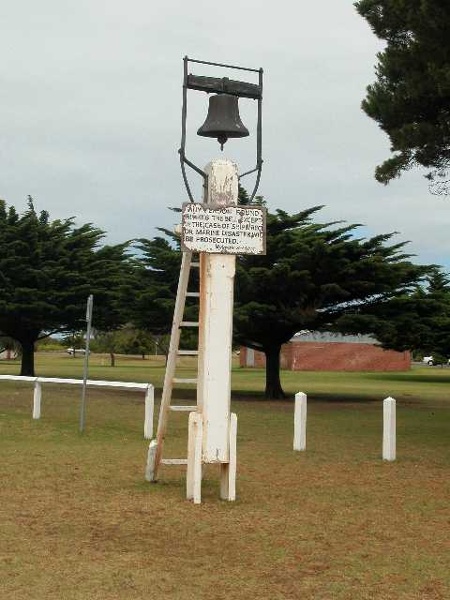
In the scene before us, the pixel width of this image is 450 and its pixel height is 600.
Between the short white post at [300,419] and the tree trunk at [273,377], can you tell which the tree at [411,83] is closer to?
the short white post at [300,419]

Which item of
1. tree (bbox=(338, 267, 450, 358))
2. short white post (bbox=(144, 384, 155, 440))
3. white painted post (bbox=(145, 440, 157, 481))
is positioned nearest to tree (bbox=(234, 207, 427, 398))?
tree (bbox=(338, 267, 450, 358))

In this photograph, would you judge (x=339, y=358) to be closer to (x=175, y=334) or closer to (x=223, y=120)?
(x=223, y=120)

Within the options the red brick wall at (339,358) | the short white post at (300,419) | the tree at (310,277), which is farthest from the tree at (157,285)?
the red brick wall at (339,358)

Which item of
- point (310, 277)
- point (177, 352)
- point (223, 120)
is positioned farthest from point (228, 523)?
point (310, 277)

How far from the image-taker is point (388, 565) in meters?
6.53

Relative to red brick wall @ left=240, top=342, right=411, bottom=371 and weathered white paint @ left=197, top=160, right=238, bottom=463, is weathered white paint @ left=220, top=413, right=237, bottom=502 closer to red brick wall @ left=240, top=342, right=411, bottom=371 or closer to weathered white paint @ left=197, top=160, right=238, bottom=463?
weathered white paint @ left=197, top=160, right=238, bottom=463

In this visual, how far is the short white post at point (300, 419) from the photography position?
13.0 metres

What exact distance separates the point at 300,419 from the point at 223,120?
5082 millimetres

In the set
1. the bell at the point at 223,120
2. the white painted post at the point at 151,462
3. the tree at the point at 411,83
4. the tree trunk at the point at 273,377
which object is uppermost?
the tree at the point at 411,83

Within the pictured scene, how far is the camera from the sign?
8.92 metres

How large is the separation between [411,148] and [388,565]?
11816mm

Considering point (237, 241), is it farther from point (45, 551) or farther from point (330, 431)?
point (330, 431)

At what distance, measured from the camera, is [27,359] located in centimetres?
3578

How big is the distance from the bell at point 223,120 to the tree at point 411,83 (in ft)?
20.5
